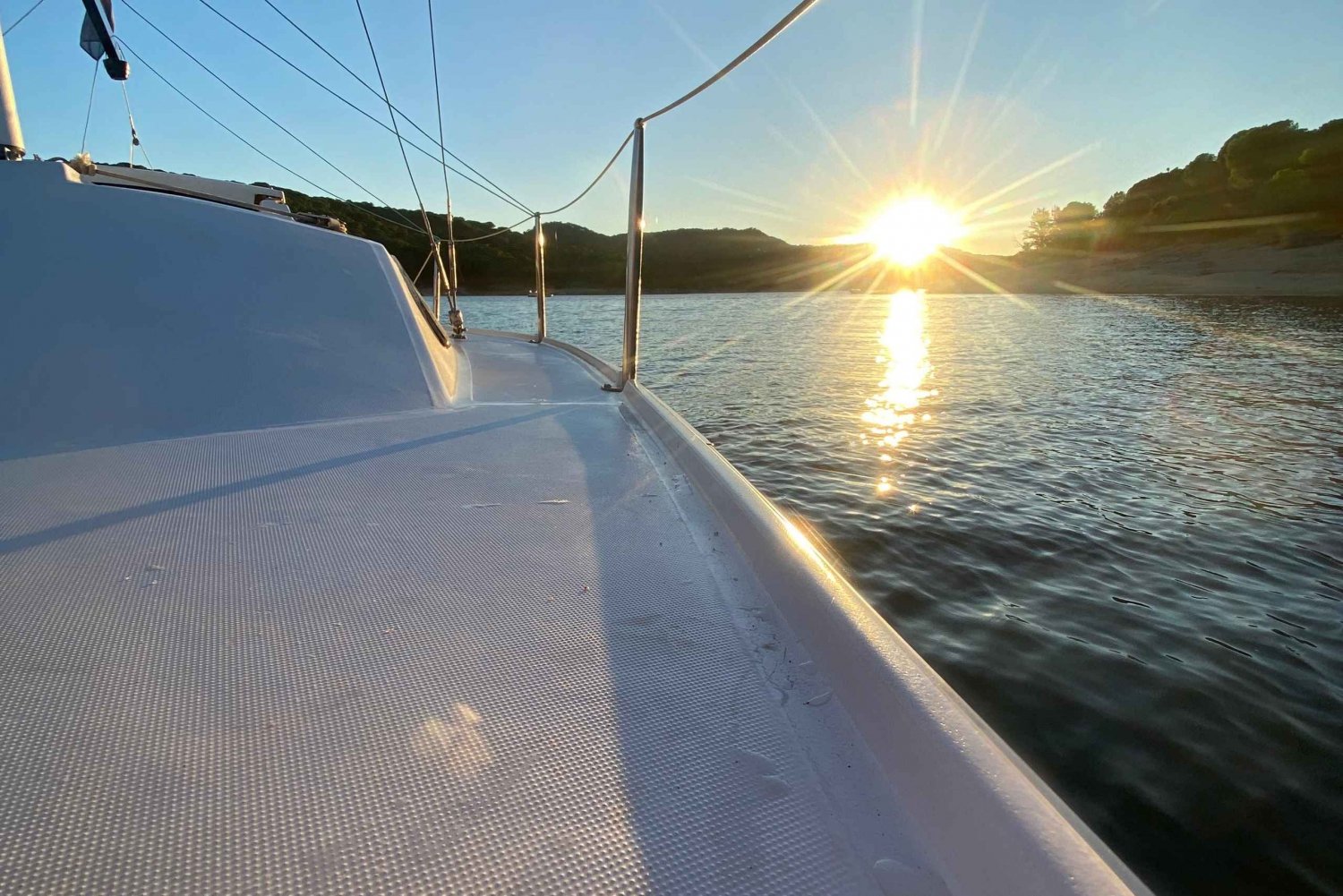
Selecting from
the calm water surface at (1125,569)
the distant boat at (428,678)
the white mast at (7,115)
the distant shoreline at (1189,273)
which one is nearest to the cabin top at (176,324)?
the distant boat at (428,678)

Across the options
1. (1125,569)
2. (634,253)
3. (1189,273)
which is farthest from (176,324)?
(1189,273)

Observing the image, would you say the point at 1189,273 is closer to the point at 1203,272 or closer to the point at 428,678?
the point at 1203,272

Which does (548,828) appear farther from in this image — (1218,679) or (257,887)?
(1218,679)

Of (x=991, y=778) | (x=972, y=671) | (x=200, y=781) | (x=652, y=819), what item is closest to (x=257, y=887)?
(x=200, y=781)

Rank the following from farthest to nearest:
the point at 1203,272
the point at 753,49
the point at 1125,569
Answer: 1. the point at 1203,272
2. the point at 1125,569
3. the point at 753,49

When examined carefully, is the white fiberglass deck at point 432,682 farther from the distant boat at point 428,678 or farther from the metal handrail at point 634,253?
the metal handrail at point 634,253

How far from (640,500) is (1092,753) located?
1.86m

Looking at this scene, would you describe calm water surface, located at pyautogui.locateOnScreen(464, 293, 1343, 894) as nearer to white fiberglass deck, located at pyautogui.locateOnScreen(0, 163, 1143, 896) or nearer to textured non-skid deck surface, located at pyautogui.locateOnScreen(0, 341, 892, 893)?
white fiberglass deck, located at pyautogui.locateOnScreen(0, 163, 1143, 896)

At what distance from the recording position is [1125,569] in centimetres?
378

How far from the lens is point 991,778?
0.88m

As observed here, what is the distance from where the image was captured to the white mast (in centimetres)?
316

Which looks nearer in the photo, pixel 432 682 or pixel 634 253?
pixel 432 682

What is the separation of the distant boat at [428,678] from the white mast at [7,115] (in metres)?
1.06

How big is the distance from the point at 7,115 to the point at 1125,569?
21.3 feet
